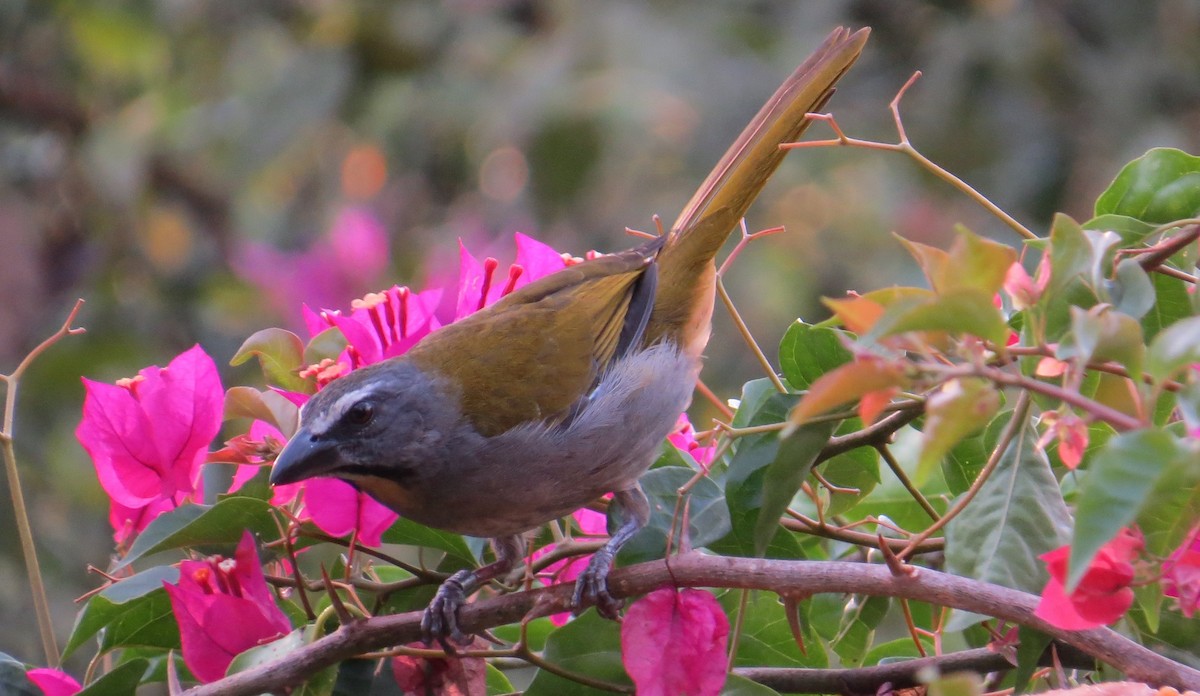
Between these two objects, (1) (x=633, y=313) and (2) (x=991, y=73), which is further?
(2) (x=991, y=73)

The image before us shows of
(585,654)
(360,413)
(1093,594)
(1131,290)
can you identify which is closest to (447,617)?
(585,654)

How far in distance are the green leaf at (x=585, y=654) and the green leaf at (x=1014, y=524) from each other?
423mm

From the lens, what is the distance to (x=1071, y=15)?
211 inches

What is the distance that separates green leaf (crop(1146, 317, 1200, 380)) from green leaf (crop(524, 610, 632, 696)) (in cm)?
80

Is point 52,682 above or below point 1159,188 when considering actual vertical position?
below

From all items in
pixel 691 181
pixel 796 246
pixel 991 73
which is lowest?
pixel 796 246

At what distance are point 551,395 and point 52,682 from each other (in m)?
1.15

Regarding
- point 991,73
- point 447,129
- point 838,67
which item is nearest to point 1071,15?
point 991,73

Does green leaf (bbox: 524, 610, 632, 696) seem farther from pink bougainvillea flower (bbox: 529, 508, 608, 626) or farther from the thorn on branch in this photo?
the thorn on branch

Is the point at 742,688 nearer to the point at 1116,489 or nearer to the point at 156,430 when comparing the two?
the point at 1116,489

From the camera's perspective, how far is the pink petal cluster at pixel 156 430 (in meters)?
1.74

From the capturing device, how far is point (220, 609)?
5.09ft

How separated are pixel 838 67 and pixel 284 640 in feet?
5.41

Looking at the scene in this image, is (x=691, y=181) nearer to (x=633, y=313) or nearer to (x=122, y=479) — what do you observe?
(x=633, y=313)
